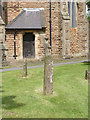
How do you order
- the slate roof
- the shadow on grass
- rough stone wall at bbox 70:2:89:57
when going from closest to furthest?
1. the shadow on grass
2. the slate roof
3. rough stone wall at bbox 70:2:89:57

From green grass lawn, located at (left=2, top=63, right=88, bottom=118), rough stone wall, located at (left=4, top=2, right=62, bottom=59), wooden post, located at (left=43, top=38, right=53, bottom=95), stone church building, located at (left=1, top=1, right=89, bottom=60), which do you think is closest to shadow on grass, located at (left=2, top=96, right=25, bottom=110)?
green grass lawn, located at (left=2, top=63, right=88, bottom=118)

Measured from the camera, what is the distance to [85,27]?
82.5 ft

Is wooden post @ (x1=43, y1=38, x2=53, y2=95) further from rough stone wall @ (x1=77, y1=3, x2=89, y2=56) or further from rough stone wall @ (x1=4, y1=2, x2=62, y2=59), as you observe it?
rough stone wall @ (x1=77, y1=3, x2=89, y2=56)

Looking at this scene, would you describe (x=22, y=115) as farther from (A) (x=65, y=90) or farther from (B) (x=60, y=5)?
(B) (x=60, y=5)

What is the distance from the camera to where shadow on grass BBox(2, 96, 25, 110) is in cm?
709

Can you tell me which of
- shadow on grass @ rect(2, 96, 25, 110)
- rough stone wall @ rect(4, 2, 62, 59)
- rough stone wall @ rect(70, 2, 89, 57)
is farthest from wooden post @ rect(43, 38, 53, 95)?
rough stone wall @ rect(70, 2, 89, 57)

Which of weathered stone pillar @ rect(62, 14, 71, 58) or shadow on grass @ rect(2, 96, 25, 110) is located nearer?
shadow on grass @ rect(2, 96, 25, 110)

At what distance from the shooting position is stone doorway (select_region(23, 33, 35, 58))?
21.6 metres

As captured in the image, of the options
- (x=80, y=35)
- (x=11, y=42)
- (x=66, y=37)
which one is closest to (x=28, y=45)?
(x=11, y=42)

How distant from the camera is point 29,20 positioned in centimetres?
2127

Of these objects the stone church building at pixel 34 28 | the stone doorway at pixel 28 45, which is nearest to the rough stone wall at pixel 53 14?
the stone church building at pixel 34 28

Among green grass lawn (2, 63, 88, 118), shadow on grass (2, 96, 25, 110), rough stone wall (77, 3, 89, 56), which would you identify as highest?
rough stone wall (77, 3, 89, 56)

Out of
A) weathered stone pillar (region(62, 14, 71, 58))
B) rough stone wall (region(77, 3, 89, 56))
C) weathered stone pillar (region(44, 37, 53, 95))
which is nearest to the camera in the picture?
weathered stone pillar (region(44, 37, 53, 95))

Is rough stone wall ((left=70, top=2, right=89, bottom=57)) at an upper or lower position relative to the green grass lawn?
upper
